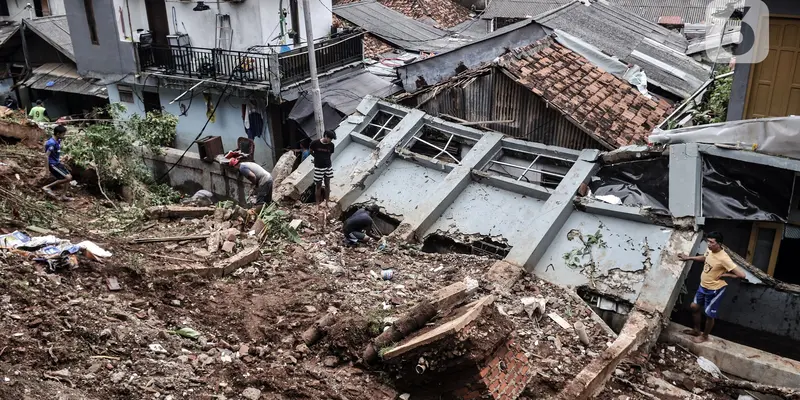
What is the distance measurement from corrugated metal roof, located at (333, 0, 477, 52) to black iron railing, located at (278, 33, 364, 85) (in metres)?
2.24

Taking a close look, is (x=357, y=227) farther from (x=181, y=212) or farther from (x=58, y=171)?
(x=58, y=171)

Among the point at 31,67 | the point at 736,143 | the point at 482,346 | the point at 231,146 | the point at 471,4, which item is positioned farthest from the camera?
the point at 471,4

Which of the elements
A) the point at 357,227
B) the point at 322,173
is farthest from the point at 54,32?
the point at 357,227

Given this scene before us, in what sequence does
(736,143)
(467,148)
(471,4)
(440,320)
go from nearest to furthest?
(440,320), (736,143), (467,148), (471,4)

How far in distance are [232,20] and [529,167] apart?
28.7 feet

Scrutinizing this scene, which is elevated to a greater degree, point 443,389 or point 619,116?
point 619,116

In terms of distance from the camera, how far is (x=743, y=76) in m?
8.76

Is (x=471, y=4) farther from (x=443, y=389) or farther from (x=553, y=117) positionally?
(x=443, y=389)

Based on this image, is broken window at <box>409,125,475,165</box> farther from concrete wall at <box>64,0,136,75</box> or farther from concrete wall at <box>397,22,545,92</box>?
concrete wall at <box>64,0,136,75</box>

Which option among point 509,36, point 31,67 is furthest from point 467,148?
point 31,67

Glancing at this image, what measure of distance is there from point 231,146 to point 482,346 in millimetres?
11845

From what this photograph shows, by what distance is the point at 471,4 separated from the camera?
27.7 meters

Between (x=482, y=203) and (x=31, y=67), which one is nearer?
(x=482, y=203)

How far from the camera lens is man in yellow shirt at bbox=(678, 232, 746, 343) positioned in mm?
6738
